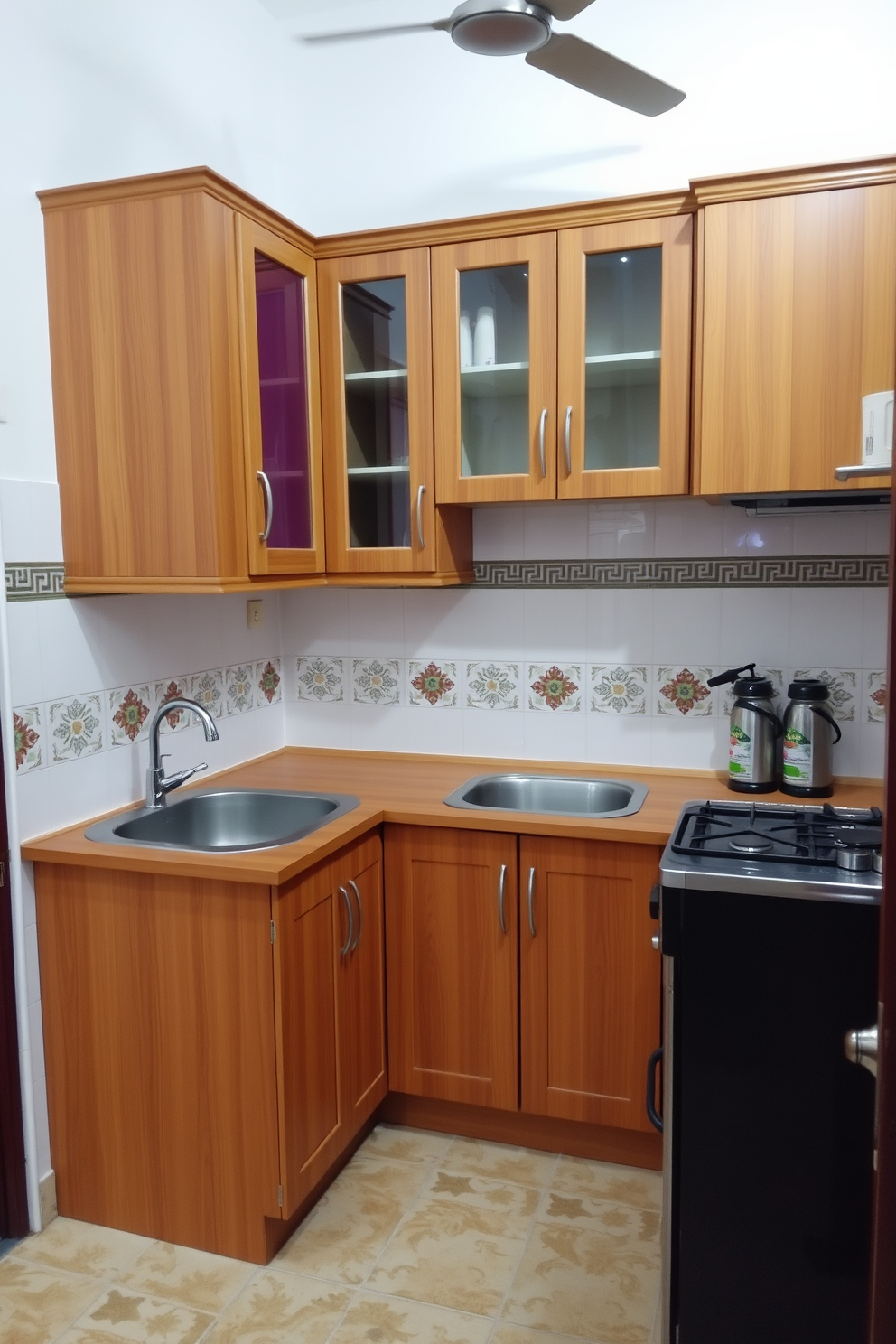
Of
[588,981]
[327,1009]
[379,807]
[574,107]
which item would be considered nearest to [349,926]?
[327,1009]

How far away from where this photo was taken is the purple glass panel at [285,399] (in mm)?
2230

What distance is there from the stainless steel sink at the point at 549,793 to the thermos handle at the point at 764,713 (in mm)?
318

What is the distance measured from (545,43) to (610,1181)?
7.41 ft

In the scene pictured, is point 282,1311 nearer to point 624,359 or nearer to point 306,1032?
point 306,1032

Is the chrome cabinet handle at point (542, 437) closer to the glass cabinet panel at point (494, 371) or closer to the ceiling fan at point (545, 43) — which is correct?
the glass cabinet panel at point (494, 371)

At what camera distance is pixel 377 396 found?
249cm

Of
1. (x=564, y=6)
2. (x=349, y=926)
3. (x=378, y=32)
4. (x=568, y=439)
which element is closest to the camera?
(x=564, y=6)

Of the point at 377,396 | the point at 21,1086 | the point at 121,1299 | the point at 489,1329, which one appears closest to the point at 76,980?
the point at 21,1086

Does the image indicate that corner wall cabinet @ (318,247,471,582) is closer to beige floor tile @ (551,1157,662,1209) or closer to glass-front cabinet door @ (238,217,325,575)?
glass-front cabinet door @ (238,217,325,575)

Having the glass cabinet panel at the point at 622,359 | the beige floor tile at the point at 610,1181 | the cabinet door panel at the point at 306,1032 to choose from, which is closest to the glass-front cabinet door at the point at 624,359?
the glass cabinet panel at the point at 622,359

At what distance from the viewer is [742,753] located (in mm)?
2373

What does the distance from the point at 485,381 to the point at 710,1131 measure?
1692 mm

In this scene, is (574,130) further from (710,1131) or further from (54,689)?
(710,1131)

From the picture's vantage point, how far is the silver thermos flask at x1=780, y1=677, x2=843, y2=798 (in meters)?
2.31
